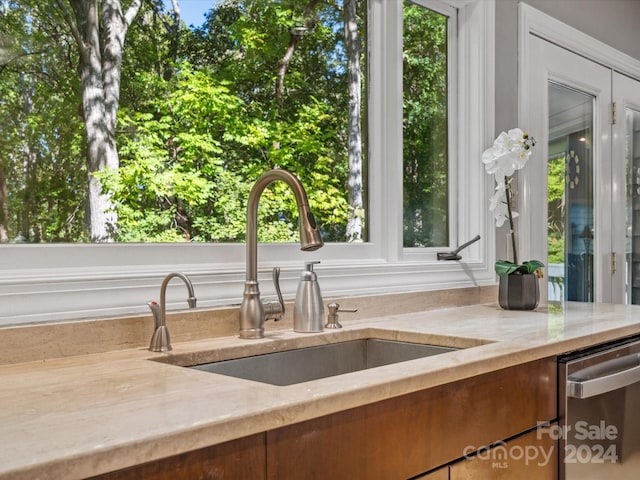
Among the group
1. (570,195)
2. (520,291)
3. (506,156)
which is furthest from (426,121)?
(570,195)

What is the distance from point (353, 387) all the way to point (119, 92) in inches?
37.5

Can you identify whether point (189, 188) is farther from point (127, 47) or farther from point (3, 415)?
point (3, 415)

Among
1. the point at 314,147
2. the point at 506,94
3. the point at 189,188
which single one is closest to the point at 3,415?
→ the point at 189,188

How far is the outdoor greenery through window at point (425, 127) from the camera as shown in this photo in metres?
2.34

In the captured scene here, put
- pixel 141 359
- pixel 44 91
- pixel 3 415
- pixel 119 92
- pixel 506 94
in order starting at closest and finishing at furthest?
1. pixel 3 415
2. pixel 141 359
3. pixel 44 91
4. pixel 119 92
5. pixel 506 94

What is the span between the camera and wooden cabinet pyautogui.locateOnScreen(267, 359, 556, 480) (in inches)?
37.9

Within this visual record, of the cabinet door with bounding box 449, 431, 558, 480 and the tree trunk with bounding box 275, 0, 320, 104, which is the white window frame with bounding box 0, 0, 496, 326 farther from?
the cabinet door with bounding box 449, 431, 558, 480

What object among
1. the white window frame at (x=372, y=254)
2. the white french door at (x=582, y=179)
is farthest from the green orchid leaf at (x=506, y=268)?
the white french door at (x=582, y=179)

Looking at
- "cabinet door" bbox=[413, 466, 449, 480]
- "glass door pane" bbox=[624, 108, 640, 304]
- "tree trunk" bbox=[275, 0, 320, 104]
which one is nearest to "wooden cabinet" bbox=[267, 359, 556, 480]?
"cabinet door" bbox=[413, 466, 449, 480]

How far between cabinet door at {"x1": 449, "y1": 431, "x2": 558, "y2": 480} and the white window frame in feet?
2.23

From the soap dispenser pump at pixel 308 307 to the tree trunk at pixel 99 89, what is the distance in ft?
1.60

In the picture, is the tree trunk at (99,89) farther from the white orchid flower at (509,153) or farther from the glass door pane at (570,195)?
the glass door pane at (570,195)

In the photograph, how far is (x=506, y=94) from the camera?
2.59 m

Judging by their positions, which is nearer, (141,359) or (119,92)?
(141,359)
